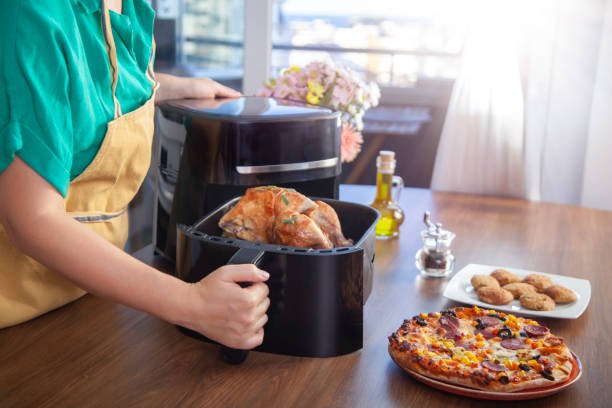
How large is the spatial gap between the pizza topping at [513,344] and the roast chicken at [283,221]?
0.26m

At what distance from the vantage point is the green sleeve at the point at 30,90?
875 millimetres

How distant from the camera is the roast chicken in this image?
1.03 metres

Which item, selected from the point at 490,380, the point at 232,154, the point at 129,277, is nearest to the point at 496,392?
the point at 490,380

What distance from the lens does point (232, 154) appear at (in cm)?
120

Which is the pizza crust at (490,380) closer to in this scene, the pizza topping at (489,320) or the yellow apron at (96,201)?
the pizza topping at (489,320)

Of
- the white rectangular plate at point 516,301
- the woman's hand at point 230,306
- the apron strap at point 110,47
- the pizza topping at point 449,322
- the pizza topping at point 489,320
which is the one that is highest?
the apron strap at point 110,47

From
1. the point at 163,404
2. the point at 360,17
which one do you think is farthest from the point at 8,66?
the point at 360,17

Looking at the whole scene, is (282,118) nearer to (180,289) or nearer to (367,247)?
(367,247)

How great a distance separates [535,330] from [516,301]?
187 mm

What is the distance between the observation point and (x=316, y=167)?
4.15ft

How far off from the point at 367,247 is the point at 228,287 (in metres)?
0.25

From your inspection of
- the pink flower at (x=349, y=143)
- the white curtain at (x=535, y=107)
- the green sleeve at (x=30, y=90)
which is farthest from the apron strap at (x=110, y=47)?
the white curtain at (x=535, y=107)

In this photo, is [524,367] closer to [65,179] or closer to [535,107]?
[65,179]

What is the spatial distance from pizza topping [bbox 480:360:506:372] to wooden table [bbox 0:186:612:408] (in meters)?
0.05
